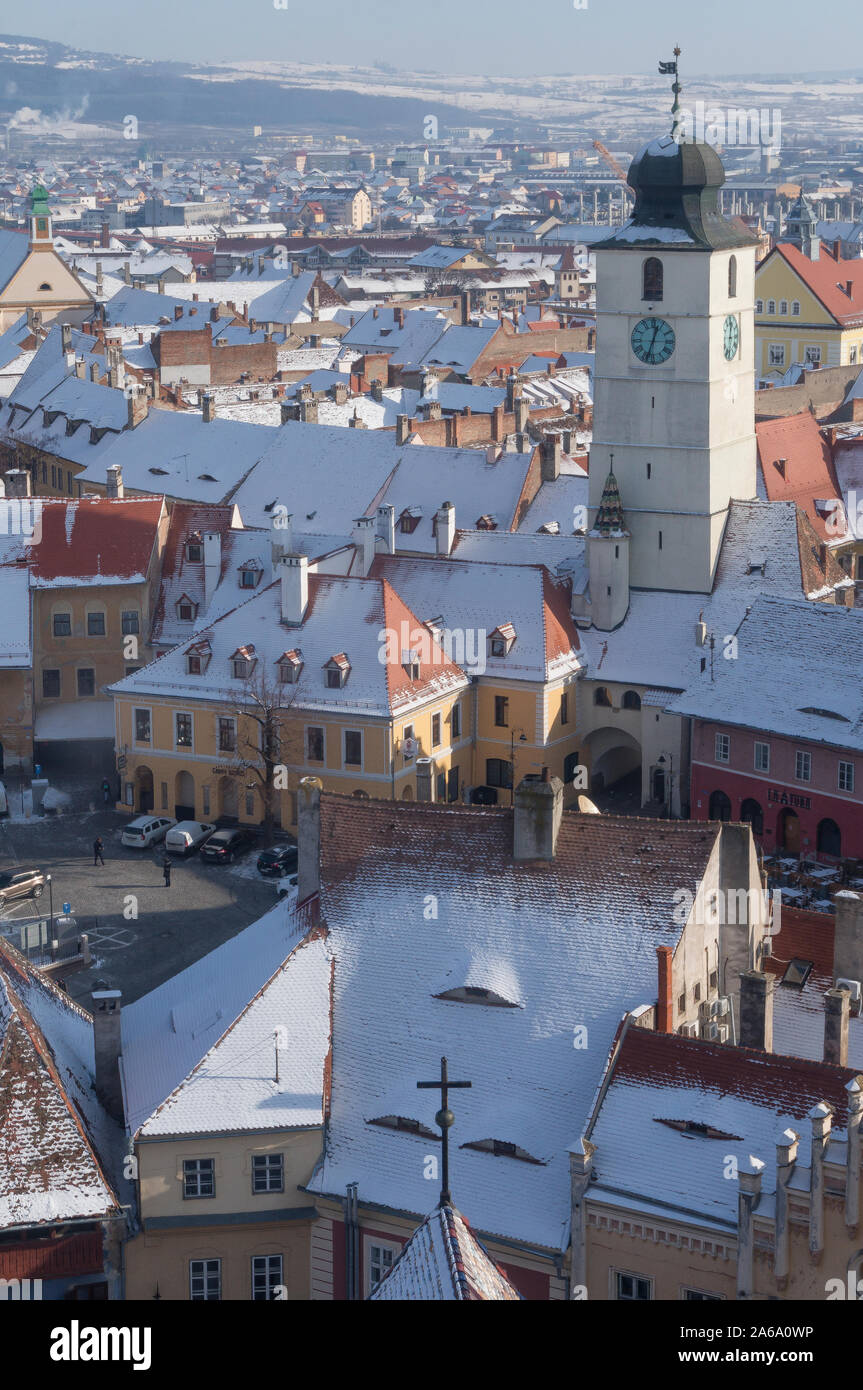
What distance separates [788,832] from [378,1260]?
29.6m

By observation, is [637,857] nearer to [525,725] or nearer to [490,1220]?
[490,1220]

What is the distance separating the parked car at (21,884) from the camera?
62.4 m

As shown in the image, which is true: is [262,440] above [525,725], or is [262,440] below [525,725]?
above

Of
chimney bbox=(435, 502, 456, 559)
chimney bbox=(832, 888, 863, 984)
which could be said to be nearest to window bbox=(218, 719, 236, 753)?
chimney bbox=(435, 502, 456, 559)

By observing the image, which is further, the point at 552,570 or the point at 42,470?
the point at 42,470

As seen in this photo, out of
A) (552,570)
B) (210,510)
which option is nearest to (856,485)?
(552,570)

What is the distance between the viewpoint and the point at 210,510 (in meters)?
78.6

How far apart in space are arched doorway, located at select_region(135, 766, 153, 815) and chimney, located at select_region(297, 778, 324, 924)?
89.0 feet

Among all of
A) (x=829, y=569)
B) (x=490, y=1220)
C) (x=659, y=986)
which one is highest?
(x=829, y=569)

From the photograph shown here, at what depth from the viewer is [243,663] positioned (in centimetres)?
6831

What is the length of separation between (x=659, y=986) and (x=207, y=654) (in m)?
32.7

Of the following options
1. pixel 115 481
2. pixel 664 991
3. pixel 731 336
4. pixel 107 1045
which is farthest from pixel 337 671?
pixel 664 991

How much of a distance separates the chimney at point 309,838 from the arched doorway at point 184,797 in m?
26.3

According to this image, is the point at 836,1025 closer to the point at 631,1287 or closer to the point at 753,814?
the point at 631,1287
